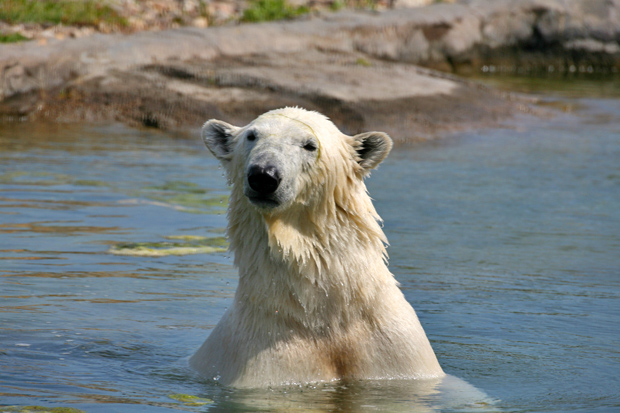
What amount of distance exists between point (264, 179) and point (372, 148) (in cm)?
73

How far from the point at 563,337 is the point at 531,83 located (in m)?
12.0

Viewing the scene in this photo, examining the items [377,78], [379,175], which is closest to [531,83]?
[377,78]

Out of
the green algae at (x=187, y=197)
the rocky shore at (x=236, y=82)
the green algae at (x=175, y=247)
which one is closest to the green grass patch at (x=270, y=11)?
the rocky shore at (x=236, y=82)

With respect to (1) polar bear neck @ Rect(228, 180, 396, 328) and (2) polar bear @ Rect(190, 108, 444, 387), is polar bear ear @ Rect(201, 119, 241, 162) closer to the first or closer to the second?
(2) polar bear @ Rect(190, 108, 444, 387)

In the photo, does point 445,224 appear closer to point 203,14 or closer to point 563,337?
point 563,337

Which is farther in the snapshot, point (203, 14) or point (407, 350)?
point (203, 14)

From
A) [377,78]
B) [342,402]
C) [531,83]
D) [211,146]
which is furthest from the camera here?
[531,83]

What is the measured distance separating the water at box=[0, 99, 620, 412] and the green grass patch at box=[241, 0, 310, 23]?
20.7 ft

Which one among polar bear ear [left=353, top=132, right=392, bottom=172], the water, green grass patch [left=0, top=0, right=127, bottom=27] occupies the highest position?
green grass patch [left=0, top=0, right=127, bottom=27]

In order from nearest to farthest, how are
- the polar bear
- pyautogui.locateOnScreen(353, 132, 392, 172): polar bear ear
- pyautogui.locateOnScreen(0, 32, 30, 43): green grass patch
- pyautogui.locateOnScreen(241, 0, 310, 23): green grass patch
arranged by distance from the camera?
the polar bear < pyautogui.locateOnScreen(353, 132, 392, 172): polar bear ear < pyautogui.locateOnScreen(0, 32, 30, 43): green grass patch < pyautogui.locateOnScreen(241, 0, 310, 23): green grass patch

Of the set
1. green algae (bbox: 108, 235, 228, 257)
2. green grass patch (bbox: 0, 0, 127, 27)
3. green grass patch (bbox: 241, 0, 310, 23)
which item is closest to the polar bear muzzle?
green algae (bbox: 108, 235, 228, 257)

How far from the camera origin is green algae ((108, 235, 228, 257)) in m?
6.49

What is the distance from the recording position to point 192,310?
17.9 feet

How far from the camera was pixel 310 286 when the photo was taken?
12.8 feet
